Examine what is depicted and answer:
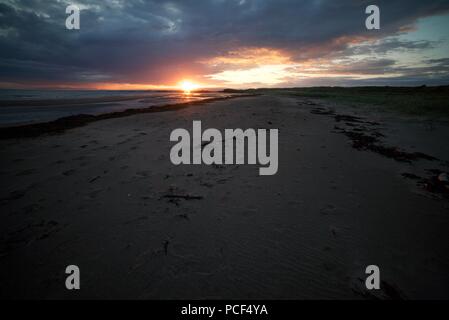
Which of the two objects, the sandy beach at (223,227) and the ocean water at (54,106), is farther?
the ocean water at (54,106)

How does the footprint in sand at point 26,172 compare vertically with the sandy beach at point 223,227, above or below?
above

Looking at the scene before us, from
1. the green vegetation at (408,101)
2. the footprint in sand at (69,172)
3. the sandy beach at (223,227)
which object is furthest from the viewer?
the green vegetation at (408,101)

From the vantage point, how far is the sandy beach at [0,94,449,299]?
2.17m

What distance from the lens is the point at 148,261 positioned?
244cm

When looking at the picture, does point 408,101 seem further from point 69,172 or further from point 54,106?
point 54,106

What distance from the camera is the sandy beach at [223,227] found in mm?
2168

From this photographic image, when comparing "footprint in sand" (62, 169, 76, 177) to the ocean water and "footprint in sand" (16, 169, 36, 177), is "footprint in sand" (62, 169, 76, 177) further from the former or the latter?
the ocean water

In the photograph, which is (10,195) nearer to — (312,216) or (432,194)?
(312,216)

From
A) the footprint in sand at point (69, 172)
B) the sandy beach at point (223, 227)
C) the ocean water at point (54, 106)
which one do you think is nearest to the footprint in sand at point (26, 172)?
the sandy beach at point (223, 227)

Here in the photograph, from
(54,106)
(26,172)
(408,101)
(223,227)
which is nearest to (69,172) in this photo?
(26,172)

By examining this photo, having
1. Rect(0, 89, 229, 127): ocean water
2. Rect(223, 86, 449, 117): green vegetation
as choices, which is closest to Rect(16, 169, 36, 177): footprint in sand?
Rect(0, 89, 229, 127): ocean water

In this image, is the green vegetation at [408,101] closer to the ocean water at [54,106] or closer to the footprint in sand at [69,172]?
the footprint in sand at [69,172]

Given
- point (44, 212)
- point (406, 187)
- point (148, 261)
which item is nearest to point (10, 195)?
point (44, 212)

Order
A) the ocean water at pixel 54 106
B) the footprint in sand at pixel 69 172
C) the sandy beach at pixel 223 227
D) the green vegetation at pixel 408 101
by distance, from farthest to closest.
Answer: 1. the green vegetation at pixel 408 101
2. the ocean water at pixel 54 106
3. the footprint in sand at pixel 69 172
4. the sandy beach at pixel 223 227
